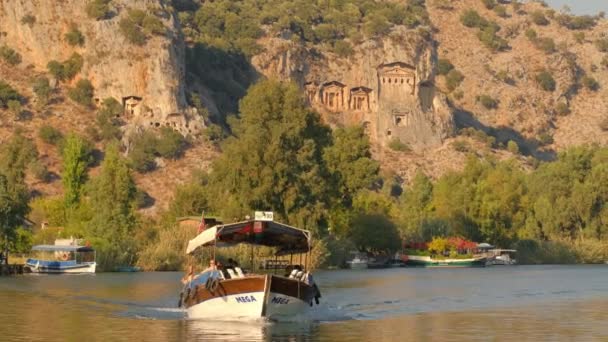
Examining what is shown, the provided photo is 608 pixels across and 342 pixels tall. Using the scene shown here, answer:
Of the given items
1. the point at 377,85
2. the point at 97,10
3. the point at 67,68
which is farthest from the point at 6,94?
the point at 377,85

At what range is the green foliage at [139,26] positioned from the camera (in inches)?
6220

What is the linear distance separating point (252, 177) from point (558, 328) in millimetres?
53487

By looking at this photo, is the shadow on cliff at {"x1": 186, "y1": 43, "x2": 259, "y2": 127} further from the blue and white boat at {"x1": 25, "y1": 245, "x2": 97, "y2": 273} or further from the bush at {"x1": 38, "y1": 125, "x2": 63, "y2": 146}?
the blue and white boat at {"x1": 25, "y1": 245, "x2": 97, "y2": 273}

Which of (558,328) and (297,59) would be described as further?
(297,59)

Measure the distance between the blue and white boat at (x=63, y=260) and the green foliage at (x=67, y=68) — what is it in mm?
61654

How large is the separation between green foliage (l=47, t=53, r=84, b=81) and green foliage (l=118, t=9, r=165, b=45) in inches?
259

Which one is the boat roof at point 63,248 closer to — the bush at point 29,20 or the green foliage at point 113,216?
the green foliage at point 113,216

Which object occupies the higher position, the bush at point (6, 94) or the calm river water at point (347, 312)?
the bush at point (6, 94)

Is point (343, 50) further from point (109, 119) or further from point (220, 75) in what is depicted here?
point (109, 119)

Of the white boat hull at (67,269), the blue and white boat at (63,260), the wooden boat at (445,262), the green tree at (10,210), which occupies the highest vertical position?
the green tree at (10,210)

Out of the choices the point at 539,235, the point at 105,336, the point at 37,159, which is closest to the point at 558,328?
the point at 105,336

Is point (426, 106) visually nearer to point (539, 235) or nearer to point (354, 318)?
point (539, 235)

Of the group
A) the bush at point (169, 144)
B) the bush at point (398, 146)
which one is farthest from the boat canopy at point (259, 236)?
the bush at point (398, 146)

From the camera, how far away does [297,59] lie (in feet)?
630
